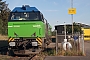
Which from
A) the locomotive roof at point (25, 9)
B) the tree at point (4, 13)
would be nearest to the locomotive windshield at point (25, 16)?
the locomotive roof at point (25, 9)

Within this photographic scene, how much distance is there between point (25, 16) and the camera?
1708 cm

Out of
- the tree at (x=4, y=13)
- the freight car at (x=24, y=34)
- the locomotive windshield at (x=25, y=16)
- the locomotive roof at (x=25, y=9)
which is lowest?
the freight car at (x=24, y=34)

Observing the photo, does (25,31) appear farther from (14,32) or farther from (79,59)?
(79,59)

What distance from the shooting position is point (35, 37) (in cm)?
1639

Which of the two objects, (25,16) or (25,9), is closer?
(25,16)

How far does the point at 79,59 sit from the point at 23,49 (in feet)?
14.3

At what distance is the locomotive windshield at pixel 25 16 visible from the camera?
1688 centimetres

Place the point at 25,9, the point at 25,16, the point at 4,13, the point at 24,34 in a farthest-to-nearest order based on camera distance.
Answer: the point at 4,13, the point at 25,9, the point at 25,16, the point at 24,34

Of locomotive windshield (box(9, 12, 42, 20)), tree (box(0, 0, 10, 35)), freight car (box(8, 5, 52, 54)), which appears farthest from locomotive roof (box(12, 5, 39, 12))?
tree (box(0, 0, 10, 35))

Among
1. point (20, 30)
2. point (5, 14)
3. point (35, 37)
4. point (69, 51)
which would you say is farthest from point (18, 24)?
point (5, 14)

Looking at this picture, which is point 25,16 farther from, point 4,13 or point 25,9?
point 4,13

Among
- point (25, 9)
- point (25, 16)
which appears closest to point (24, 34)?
point (25, 16)

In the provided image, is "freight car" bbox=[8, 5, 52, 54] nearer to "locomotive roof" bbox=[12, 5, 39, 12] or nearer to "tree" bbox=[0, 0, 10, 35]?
"locomotive roof" bbox=[12, 5, 39, 12]

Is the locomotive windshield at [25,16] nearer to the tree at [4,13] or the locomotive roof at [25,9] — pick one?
the locomotive roof at [25,9]
